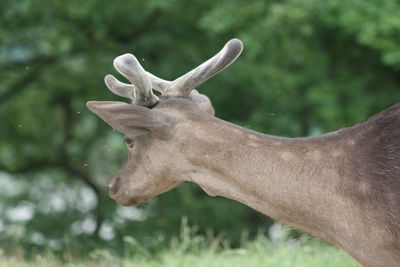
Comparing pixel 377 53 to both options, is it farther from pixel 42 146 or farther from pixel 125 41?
pixel 42 146

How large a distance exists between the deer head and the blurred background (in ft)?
22.1

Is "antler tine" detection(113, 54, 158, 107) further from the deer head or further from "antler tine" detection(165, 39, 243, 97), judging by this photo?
"antler tine" detection(165, 39, 243, 97)

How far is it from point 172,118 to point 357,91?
30.4 feet

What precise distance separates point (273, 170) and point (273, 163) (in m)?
0.04

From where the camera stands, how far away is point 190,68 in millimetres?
14164

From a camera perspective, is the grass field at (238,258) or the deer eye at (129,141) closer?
the deer eye at (129,141)

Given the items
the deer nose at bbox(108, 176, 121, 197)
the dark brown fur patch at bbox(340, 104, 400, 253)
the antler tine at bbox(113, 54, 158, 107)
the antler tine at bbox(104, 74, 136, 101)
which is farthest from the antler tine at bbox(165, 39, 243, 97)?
the dark brown fur patch at bbox(340, 104, 400, 253)

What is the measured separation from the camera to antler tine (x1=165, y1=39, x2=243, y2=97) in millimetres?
4992

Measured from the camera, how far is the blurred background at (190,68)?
12.5 metres

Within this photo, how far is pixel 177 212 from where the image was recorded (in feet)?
49.0

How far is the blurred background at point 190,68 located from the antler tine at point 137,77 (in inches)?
271

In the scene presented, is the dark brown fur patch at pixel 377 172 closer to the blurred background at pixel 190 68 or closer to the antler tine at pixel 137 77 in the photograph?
the antler tine at pixel 137 77

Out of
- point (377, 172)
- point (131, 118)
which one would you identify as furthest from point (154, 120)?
point (377, 172)

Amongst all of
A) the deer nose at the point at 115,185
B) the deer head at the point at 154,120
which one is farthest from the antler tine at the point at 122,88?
the deer nose at the point at 115,185
